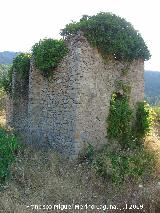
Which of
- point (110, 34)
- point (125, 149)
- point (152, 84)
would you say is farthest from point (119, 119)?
point (152, 84)

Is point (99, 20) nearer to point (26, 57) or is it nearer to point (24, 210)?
point (26, 57)

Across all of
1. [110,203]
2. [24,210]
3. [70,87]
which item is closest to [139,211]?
[110,203]

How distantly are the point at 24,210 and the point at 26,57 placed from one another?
7633 millimetres

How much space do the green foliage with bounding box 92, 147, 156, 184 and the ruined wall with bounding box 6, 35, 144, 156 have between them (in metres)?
0.76

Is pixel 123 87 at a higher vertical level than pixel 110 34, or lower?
lower

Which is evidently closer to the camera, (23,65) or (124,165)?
(124,165)

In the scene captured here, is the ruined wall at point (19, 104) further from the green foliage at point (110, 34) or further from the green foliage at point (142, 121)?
the green foliage at point (142, 121)

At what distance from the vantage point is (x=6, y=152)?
11281 millimetres

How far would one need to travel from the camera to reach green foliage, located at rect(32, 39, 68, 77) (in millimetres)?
12234

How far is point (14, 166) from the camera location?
424 inches

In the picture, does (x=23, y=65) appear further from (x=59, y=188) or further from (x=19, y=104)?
(x=59, y=188)

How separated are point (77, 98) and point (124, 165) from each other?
2280 mm

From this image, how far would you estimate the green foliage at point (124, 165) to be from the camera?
10781 millimetres

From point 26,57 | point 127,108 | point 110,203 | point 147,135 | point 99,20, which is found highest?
point 99,20
